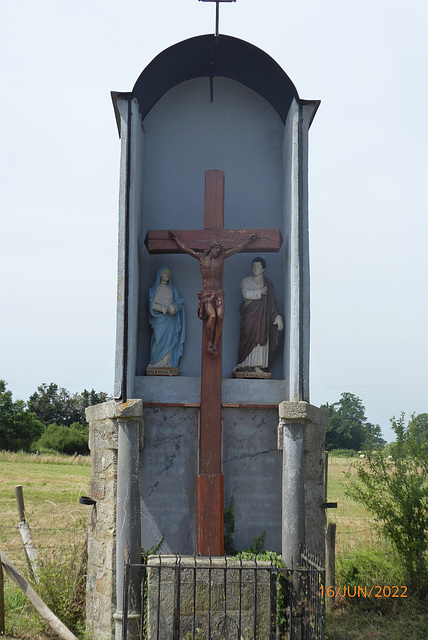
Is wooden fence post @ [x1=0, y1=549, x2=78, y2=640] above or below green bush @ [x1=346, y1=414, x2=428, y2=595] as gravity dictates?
below

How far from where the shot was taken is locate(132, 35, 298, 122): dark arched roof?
7.59 metres

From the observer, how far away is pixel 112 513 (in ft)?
22.5

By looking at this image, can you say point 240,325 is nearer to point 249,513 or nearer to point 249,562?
point 249,513

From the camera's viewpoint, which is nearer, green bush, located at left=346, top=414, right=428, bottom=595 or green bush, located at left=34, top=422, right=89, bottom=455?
green bush, located at left=346, top=414, right=428, bottom=595

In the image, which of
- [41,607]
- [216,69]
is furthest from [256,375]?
[216,69]

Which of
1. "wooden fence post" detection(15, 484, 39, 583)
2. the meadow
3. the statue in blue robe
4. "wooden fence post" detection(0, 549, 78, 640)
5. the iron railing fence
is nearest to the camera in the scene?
the iron railing fence

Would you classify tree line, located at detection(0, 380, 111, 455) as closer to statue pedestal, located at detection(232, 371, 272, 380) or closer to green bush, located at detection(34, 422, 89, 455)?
green bush, located at detection(34, 422, 89, 455)

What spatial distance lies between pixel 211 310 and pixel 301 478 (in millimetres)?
1973

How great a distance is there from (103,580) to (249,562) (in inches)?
71.4

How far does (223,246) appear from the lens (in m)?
7.43

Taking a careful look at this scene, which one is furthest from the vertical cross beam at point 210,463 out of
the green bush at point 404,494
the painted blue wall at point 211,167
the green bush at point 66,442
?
the green bush at point 66,442

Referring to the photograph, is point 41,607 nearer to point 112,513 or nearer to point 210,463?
point 112,513

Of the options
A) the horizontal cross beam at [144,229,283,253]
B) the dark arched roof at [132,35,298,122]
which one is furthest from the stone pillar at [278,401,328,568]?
the dark arched roof at [132,35,298,122]

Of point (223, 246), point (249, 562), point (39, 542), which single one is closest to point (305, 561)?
point (249, 562)
